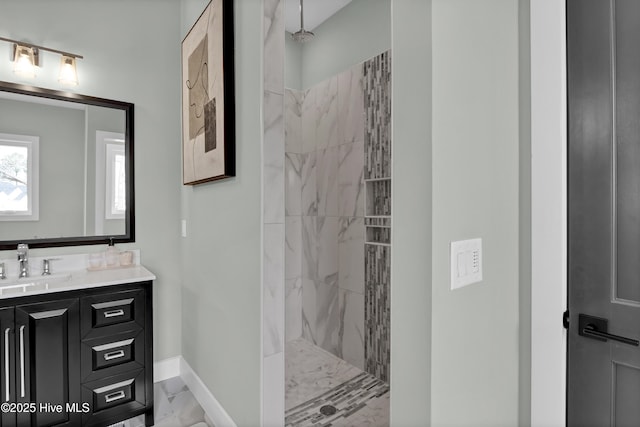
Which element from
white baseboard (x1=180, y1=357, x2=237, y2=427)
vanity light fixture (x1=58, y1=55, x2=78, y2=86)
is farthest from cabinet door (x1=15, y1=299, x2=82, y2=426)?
vanity light fixture (x1=58, y1=55, x2=78, y2=86)

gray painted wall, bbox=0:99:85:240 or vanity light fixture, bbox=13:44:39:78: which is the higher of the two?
vanity light fixture, bbox=13:44:39:78

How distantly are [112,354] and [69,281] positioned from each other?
1.46 feet

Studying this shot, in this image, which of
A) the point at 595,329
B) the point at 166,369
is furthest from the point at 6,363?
the point at 595,329

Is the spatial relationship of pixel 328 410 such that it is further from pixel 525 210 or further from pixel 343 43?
pixel 343 43

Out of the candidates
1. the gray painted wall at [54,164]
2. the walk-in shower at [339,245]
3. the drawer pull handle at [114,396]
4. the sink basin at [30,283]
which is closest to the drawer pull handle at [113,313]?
the sink basin at [30,283]

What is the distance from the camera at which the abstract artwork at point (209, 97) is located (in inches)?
66.4

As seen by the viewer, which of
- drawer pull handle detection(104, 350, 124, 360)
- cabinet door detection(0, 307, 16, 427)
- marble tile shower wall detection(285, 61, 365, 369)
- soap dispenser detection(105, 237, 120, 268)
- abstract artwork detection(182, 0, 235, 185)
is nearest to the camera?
cabinet door detection(0, 307, 16, 427)

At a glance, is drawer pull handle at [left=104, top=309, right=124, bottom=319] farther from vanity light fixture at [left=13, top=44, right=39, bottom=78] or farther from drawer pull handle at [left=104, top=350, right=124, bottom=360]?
vanity light fixture at [left=13, top=44, right=39, bottom=78]

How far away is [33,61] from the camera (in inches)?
76.6

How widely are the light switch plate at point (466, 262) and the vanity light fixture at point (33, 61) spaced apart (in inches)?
92.4

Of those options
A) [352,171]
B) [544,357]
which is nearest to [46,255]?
[352,171]

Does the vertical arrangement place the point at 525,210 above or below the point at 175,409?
above

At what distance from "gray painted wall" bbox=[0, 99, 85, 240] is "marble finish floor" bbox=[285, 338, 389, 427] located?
1764 mm

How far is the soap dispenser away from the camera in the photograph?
2.17 meters
